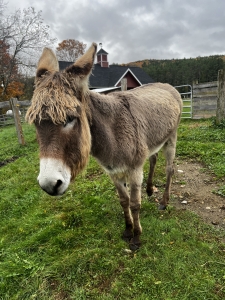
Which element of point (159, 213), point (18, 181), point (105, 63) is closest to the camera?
point (159, 213)

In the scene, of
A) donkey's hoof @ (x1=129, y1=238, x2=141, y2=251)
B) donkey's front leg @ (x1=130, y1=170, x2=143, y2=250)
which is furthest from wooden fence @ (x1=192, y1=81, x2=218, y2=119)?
donkey's hoof @ (x1=129, y1=238, x2=141, y2=251)

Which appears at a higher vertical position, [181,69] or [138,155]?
[181,69]

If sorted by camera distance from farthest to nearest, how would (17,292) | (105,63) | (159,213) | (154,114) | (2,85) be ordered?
1. (105,63)
2. (2,85)
3. (159,213)
4. (154,114)
5. (17,292)

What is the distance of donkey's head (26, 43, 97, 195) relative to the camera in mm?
Result: 1533

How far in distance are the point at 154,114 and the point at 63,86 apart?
166cm

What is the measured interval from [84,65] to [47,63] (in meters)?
0.54

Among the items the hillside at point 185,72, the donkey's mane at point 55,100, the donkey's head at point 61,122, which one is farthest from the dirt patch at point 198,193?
the hillside at point 185,72

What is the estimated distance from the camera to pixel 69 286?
7.36 ft

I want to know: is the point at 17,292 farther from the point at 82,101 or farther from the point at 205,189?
the point at 205,189

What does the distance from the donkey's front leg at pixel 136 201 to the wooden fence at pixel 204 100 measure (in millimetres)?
8119

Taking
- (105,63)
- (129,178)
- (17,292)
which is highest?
(105,63)

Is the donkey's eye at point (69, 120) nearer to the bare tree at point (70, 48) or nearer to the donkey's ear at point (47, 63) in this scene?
the donkey's ear at point (47, 63)

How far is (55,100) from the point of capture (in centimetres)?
156

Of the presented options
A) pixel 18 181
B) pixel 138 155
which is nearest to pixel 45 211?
pixel 18 181
